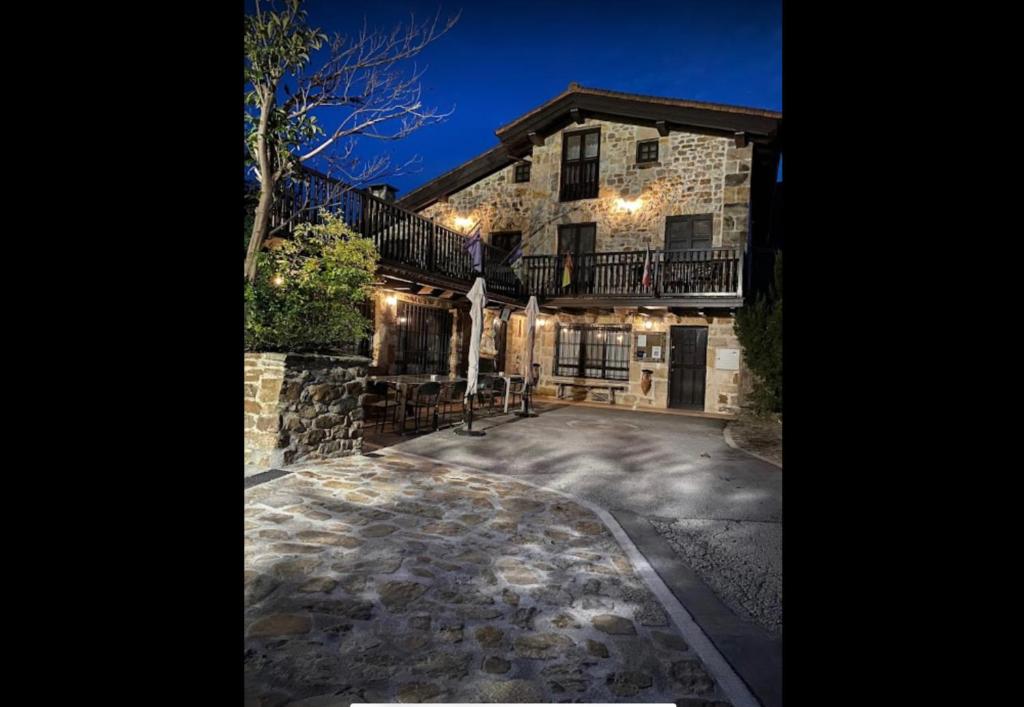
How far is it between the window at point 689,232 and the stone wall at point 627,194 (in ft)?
0.43

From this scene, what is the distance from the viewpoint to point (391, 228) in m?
9.34

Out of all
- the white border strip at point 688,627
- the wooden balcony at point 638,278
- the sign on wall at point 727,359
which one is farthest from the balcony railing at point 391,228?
the sign on wall at point 727,359

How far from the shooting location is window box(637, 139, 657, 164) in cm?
1340

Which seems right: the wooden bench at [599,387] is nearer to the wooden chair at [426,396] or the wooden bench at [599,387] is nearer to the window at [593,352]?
the window at [593,352]

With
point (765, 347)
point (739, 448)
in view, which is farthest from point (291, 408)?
point (765, 347)

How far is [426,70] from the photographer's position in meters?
6.08

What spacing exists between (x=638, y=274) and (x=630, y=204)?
7.13ft

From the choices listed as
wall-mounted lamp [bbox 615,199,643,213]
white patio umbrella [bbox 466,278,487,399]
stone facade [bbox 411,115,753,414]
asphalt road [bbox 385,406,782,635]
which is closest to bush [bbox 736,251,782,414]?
→ asphalt road [bbox 385,406,782,635]

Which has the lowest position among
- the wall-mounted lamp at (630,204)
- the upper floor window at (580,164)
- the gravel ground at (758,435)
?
the gravel ground at (758,435)

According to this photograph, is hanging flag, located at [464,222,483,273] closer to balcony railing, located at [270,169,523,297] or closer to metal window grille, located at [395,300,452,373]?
balcony railing, located at [270,169,523,297]

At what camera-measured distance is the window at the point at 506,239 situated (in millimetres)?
15180
